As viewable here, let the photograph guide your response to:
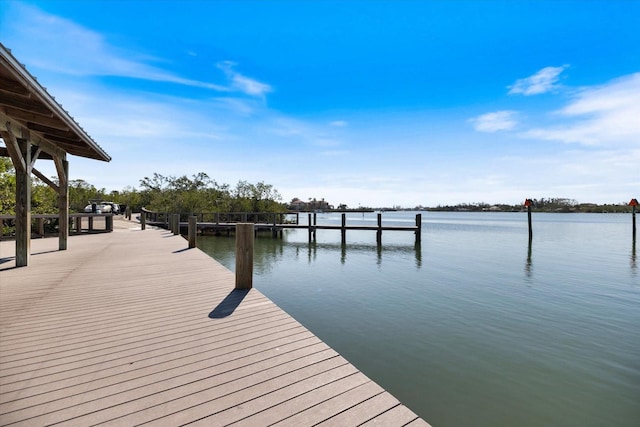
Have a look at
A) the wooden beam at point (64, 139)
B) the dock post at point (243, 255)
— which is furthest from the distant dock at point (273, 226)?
the dock post at point (243, 255)

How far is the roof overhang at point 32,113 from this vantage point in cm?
446

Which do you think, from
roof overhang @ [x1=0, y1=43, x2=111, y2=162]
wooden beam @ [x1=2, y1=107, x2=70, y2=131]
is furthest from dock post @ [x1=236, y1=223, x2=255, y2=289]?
wooden beam @ [x1=2, y1=107, x2=70, y2=131]

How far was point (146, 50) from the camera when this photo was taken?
13031mm

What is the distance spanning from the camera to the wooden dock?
2.10 metres

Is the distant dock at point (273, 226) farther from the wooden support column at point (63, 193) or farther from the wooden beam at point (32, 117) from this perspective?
the wooden beam at point (32, 117)

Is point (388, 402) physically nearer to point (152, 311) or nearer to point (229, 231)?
point (152, 311)

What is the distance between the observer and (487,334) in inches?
235

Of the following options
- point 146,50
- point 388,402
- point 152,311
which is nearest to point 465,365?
point 388,402

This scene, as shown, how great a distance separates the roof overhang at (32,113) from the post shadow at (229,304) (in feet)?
13.7

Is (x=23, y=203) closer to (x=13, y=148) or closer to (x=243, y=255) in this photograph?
(x=13, y=148)

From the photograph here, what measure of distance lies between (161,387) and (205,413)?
0.56 meters

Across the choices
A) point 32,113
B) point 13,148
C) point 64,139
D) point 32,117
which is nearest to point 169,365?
point 32,113

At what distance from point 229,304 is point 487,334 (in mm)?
4830

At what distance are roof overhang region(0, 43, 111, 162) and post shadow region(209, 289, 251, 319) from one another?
4.18m
